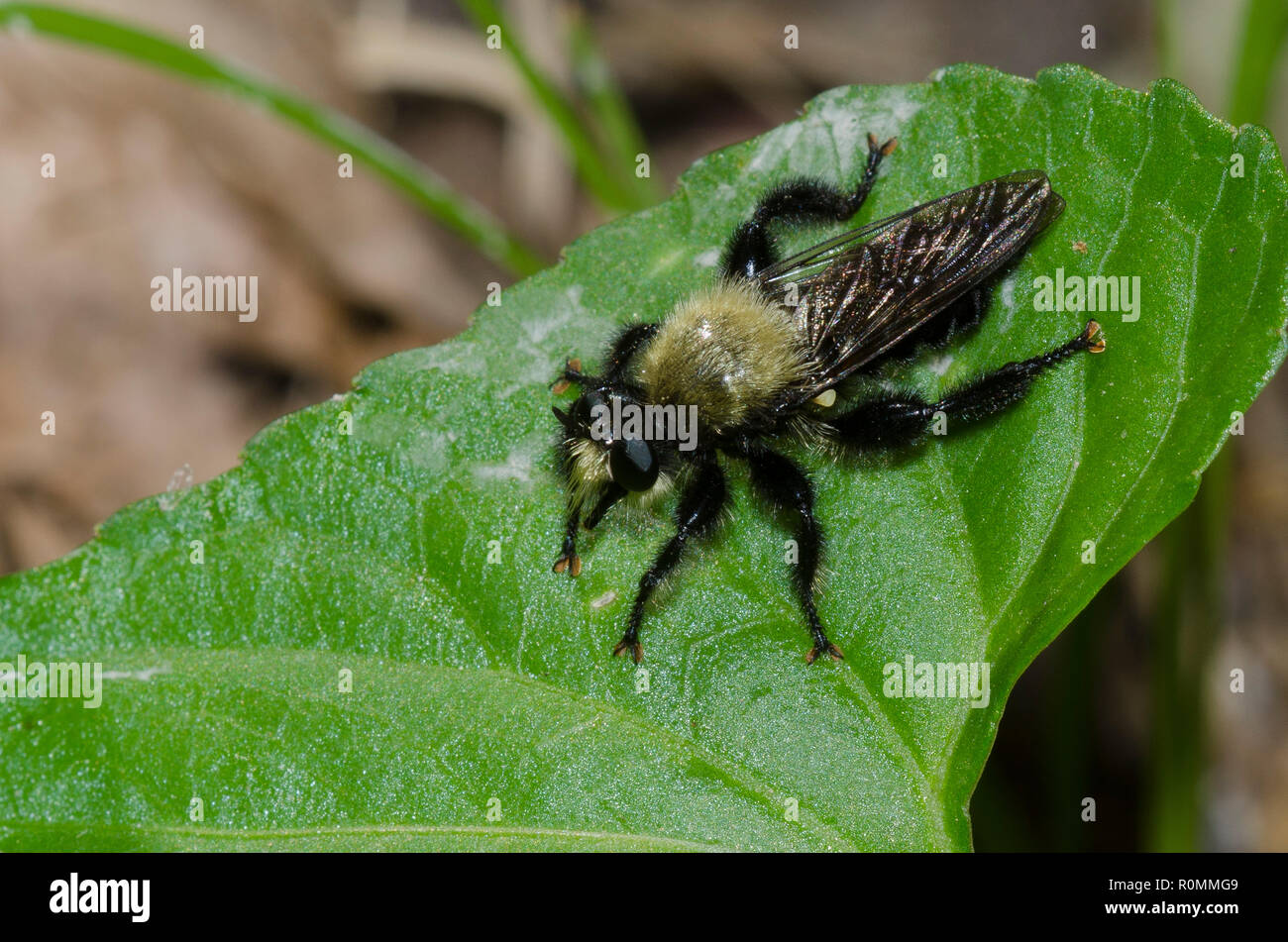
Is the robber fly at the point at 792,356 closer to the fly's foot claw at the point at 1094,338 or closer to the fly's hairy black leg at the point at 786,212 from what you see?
the fly's hairy black leg at the point at 786,212

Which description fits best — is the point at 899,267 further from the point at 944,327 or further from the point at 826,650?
the point at 826,650

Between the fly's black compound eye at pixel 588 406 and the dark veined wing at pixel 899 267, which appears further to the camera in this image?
the fly's black compound eye at pixel 588 406

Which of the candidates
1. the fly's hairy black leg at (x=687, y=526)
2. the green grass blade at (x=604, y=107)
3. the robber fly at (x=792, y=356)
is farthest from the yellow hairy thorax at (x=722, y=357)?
the green grass blade at (x=604, y=107)

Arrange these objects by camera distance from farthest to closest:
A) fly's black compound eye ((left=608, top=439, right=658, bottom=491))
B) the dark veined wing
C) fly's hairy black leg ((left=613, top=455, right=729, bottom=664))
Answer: fly's black compound eye ((left=608, top=439, right=658, bottom=491)), the dark veined wing, fly's hairy black leg ((left=613, top=455, right=729, bottom=664))

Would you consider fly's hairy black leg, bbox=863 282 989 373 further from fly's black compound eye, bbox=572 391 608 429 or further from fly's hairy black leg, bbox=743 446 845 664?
fly's black compound eye, bbox=572 391 608 429

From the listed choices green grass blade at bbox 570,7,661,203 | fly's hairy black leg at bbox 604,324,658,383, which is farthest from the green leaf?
green grass blade at bbox 570,7,661,203
